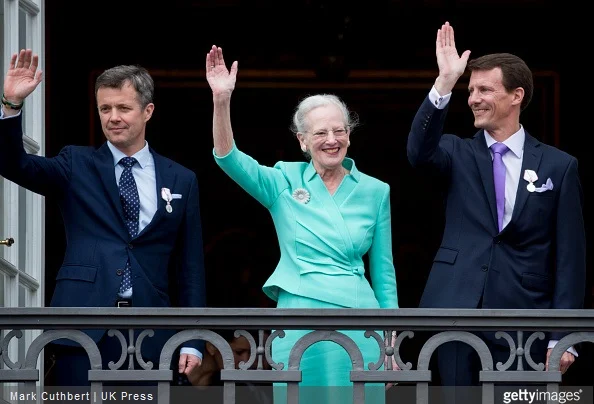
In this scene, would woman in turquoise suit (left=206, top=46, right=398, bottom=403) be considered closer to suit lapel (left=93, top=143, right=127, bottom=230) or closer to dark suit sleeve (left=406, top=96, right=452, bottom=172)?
dark suit sleeve (left=406, top=96, right=452, bottom=172)

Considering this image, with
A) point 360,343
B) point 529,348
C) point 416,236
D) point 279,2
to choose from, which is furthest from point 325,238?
point 416,236

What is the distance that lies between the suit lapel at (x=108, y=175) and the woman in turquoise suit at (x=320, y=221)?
1.41 feet

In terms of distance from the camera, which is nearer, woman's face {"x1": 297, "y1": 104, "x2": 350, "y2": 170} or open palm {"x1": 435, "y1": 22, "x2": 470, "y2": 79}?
open palm {"x1": 435, "y1": 22, "x2": 470, "y2": 79}

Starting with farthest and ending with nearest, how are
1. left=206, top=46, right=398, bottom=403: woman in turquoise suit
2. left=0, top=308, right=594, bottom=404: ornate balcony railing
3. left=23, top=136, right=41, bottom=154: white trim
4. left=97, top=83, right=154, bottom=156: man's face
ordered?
1. left=23, top=136, right=41, bottom=154: white trim
2. left=97, top=83, right=154, bottom=156: man's face
3. left=206, top=46, right=398, bottom=403: woman in turquoise suit
4. left=0, top=308, right=594, bottom=404: ornate balcony railing

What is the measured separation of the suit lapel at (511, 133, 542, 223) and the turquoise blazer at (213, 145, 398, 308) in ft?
1.75

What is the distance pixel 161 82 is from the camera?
1202cm

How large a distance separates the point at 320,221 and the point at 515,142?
0.86 metres

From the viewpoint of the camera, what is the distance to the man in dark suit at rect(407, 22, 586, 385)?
6410 mm

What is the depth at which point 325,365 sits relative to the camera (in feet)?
21.0

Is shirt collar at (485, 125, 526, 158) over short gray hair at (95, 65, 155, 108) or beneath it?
beneath

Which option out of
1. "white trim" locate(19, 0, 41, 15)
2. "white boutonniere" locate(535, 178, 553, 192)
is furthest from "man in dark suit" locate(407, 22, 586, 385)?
"white trim" locate(19, 0, 41, 15)

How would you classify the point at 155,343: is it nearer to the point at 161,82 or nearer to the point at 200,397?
the point at 200,397

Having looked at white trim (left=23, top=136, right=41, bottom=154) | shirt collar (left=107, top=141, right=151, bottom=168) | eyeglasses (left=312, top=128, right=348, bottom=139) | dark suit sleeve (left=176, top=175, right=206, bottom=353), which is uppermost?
white trim (left=23, top=136, right=41, bottom=154)

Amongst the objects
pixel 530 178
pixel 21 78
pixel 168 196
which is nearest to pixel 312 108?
pixel 168 196
